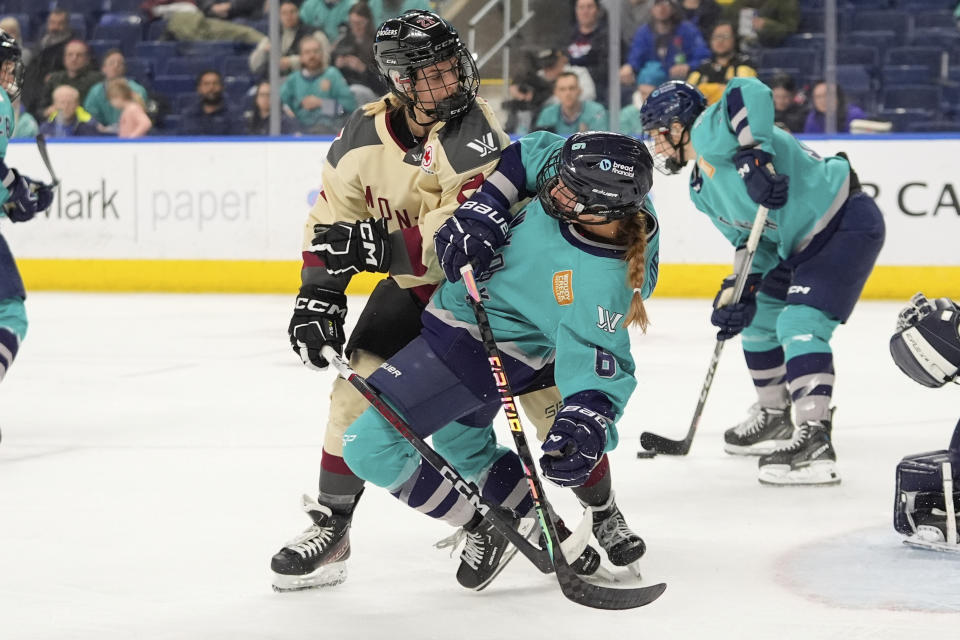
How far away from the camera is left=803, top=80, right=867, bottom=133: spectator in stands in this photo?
23.7ft

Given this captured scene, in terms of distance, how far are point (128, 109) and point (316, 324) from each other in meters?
6.27

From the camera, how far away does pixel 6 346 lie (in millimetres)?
3699

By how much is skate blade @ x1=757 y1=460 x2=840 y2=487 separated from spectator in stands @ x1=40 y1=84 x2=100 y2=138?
19.7 ft

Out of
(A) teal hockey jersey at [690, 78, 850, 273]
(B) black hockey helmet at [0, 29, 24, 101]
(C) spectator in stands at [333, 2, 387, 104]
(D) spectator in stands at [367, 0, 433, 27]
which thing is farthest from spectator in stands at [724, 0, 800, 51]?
(B) black hockey helmet at [0, 29, 24, 101]

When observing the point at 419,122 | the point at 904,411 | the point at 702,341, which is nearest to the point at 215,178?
the point at 702,341

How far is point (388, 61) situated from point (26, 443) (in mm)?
1997

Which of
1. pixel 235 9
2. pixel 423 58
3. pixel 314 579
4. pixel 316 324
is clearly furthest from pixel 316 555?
pixel 235 9

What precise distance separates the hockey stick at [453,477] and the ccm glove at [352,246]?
0.20m

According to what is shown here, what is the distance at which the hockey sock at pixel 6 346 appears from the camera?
12.1ft

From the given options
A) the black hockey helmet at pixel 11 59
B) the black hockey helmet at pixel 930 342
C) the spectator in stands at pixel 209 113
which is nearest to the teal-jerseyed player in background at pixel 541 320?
the black hockey helmet at pixel 930 342

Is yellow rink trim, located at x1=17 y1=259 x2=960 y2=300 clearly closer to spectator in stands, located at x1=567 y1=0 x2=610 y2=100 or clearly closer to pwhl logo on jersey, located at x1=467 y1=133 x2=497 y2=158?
spectator in stands, located at x1=567 y1=0 x2=610 y2=100

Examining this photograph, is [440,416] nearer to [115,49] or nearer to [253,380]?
[253,380]

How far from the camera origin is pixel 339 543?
2479 mm

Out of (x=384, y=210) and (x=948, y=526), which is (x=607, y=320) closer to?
(x=384, y=210)
